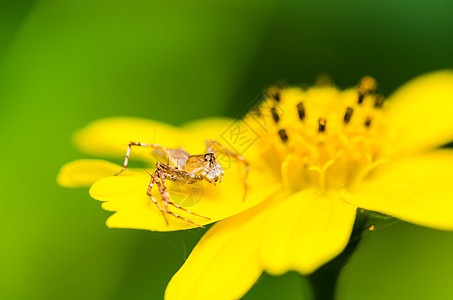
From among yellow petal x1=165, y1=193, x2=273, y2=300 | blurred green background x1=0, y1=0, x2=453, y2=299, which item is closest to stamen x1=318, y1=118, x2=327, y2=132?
yellow petal x1=165, y1=193, x2=273, y2=300

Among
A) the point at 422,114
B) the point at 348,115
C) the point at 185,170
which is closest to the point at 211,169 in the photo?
the point at 185,170

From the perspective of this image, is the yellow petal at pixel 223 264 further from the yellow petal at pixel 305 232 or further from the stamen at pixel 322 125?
the stamen at pixel 322 125

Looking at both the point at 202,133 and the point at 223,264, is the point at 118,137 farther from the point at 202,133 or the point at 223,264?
the point at 223,264

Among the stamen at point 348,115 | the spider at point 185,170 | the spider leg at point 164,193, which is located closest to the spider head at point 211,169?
the spider at point 185,170

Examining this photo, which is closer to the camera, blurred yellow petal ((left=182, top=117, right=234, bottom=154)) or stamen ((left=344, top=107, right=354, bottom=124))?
stamen ((left=344, top=107, right=354, bottom=124))

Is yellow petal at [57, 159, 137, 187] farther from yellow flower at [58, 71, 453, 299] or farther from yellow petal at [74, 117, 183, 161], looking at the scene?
yellow petal at [74, 117, 183, 161]

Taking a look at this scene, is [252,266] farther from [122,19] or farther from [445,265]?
[122,19]

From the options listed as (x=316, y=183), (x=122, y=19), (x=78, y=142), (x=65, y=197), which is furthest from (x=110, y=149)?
(x=122, y=19)
